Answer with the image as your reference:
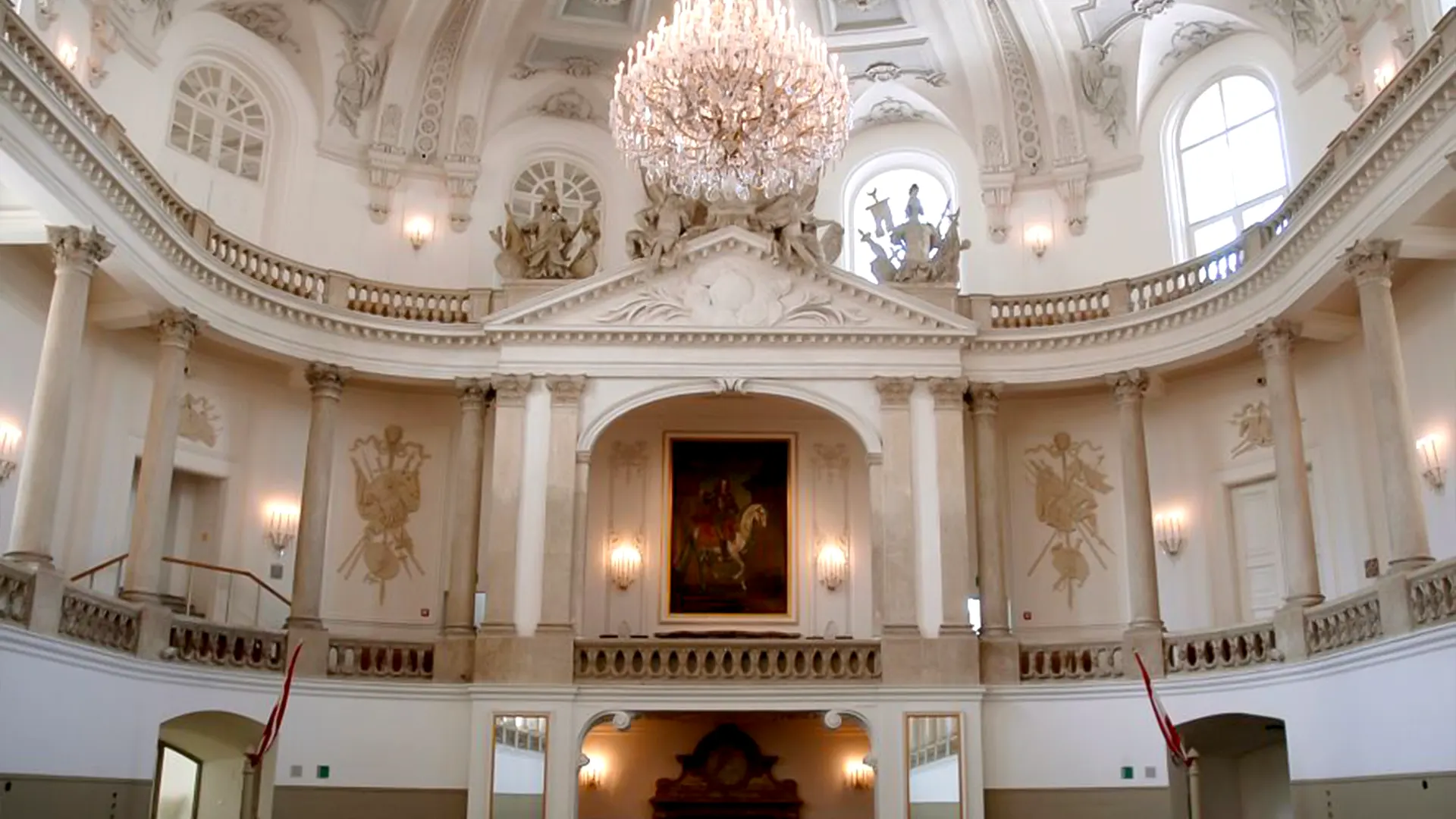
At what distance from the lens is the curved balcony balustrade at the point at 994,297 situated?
1357 cm

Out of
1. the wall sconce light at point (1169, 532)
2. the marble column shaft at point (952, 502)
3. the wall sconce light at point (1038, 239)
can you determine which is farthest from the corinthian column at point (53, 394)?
the wall sconce light at point (1169, 532)

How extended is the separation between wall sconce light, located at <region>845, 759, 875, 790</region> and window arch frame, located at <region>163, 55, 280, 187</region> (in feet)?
40.4

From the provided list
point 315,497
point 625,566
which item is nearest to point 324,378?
point 315,497

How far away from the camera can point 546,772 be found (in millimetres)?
17422

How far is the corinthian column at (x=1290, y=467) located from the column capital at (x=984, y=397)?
365 cm

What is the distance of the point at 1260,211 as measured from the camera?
19359mm

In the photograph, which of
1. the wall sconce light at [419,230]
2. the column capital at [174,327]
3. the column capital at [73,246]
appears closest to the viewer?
the column capital at [73,246]

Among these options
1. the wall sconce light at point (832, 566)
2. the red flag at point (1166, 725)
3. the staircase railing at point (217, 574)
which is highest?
the wall sconce light at point (832, 566)

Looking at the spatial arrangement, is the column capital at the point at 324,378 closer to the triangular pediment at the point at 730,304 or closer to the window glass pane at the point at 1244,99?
the triangular pediment at the point at 730,304

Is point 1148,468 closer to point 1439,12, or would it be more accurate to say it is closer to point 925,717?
point 925,717

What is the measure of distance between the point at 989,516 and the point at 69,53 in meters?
13.3

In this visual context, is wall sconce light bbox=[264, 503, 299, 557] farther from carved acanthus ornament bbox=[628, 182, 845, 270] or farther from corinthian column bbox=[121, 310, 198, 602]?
carved acanthus ornament bbox=[628, 182, 845, 270]

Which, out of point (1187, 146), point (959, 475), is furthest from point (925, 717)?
point (1187, 146)

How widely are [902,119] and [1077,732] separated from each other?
35.2ft
